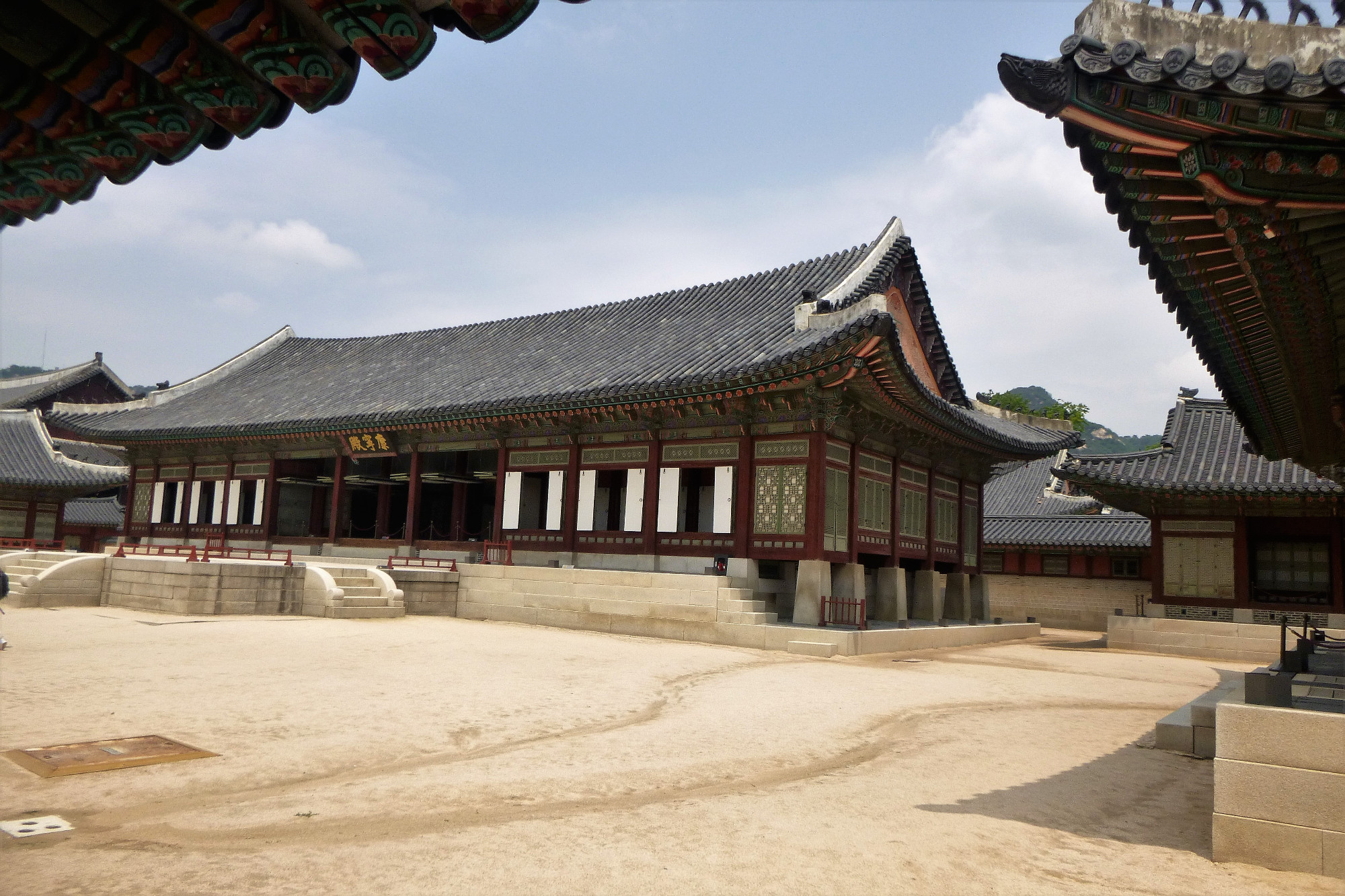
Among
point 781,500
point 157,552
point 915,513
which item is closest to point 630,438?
point 781,500

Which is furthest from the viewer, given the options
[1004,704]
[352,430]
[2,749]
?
[352,430]

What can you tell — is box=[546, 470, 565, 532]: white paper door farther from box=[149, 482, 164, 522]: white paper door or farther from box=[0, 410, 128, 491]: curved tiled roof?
box=[0, 410, 128, 491]: curved tiled roof

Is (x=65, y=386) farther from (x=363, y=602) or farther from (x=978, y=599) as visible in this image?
(x=978, y=599)

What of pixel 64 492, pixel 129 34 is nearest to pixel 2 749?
pixel 129 34

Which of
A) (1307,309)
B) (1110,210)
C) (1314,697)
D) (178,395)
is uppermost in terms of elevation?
(178,395)

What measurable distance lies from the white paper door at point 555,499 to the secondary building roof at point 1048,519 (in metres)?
17.1

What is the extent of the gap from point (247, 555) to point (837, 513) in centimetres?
1451

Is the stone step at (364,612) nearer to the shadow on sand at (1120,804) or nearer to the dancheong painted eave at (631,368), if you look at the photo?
the dancheong painted eave at (631,368)

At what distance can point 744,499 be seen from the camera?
1917 cm

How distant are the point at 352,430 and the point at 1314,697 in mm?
23442

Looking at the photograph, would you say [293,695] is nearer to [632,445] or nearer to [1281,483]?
[632,445]

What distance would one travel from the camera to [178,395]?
113ft

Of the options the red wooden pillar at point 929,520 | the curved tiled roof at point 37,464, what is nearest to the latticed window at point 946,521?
the red wooden pillar at point 929,520

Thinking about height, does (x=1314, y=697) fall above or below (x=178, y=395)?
below
